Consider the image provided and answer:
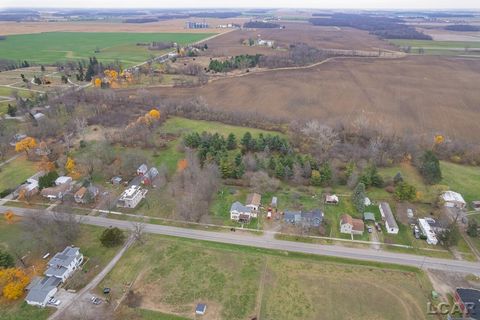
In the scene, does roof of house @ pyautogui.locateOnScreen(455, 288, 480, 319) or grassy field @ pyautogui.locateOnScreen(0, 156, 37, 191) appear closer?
roof of house @ pyautogui.locateOnScreen(455, 288, 480, 319)

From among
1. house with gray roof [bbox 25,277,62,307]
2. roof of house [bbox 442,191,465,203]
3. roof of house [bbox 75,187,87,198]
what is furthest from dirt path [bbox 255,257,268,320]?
roof of house [bbox 442,191,465,203]

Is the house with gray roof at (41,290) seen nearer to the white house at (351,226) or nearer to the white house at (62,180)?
the white house at (62,180)

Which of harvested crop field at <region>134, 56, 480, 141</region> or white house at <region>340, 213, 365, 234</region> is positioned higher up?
harvested crop field at <region>134, 56, 480, 141</region>

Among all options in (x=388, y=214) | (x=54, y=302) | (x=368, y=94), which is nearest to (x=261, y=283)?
(x=54, y=302)

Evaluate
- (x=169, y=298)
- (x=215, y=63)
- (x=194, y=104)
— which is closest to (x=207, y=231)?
(x=169, y=298)

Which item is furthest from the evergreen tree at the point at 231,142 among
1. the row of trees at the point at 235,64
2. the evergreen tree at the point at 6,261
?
the row of trees at the point at 235,64

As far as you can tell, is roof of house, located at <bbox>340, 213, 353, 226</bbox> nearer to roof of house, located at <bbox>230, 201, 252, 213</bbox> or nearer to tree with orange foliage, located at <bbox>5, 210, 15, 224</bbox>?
roof of house, located at <bbox>230, 201, 252, 213</bbox>
